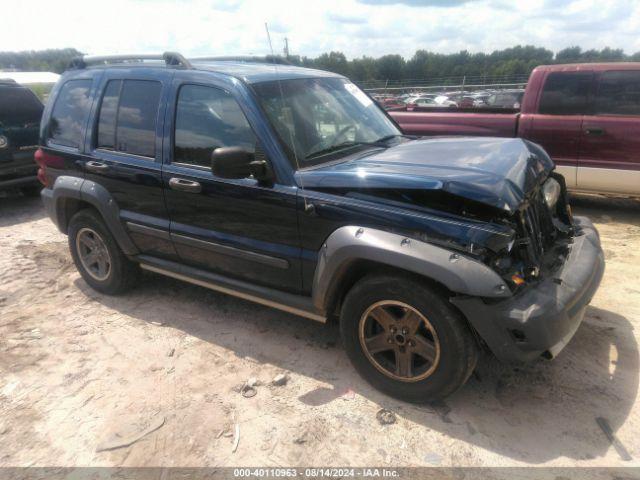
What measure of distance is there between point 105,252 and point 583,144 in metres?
5.68

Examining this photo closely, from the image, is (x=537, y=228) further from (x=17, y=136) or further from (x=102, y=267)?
(x=17, y=136)

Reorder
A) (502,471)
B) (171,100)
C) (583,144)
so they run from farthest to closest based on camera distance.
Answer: (583,144) → (171,100) → (502,471)

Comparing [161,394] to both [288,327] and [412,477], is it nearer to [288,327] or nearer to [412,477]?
[288,327]

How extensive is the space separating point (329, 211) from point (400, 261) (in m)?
0.57

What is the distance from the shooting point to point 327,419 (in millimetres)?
2924

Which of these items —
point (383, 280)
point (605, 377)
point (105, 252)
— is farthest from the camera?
point (105, 252)

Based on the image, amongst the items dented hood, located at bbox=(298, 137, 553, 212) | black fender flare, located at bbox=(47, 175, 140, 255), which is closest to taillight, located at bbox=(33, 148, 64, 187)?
black fender flare, located at bbox=(47, 175, 140, 255)

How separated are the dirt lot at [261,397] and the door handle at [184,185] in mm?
1147

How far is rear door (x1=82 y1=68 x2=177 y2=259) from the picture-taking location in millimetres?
3779

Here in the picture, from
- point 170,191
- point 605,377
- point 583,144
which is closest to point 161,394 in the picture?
point 170,191

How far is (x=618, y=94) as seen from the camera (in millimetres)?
Answer: 6156

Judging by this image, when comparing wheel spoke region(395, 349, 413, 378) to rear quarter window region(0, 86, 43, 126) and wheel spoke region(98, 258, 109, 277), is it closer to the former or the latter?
wheel spoke region(98, 258, 109, 277)

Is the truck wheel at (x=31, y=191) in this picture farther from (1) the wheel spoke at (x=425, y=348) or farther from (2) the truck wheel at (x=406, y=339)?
(1) the wheel spoke at (x=425, y=348)

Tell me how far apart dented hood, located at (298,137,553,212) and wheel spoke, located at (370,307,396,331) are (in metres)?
0.72
